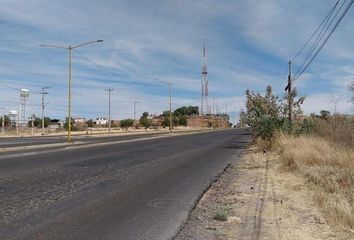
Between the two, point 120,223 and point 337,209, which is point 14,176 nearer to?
point 120,223

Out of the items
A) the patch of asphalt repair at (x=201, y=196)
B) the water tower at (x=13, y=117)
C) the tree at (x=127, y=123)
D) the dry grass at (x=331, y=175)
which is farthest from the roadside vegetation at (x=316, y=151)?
the tree at (x=127, y=123)

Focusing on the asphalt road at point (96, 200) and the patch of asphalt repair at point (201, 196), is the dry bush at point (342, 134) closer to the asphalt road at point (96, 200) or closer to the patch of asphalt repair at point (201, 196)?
the patch of asphalt repair at point (201, 196)

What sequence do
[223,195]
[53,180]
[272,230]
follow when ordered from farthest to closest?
[53,180] < [223,195] < [272,230]

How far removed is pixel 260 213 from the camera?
10062 mm

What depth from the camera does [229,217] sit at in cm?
969

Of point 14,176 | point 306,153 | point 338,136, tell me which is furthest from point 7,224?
point 338,136

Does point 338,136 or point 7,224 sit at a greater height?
point 338,136

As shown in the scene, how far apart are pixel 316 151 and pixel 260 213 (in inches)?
373

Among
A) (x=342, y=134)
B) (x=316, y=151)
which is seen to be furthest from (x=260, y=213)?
(x=342, y=134)

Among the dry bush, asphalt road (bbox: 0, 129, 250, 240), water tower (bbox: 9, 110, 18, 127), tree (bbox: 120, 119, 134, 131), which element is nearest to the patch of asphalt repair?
asphalt road (bbox: 0, 129, 250, 240)

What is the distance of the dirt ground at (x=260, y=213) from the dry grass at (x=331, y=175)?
0.24m

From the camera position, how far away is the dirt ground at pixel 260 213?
8164mm

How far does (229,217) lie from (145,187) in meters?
4.77

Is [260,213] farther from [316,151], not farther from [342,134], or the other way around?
[342,134]
